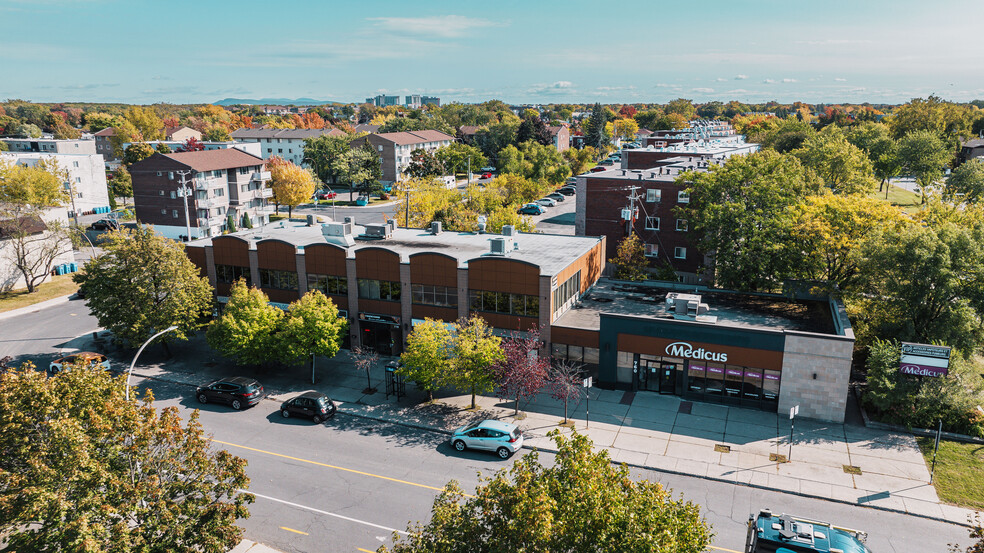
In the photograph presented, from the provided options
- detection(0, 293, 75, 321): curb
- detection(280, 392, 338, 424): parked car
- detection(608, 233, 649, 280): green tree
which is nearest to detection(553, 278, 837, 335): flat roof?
detection(608, 233, 649, 280): green tree

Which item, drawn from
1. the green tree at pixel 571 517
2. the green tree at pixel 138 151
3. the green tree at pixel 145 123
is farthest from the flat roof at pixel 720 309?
the green tree at pixel 145 123

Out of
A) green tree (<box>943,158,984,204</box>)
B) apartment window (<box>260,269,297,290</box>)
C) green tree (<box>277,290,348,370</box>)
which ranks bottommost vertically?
green tree (<box>277,290,348,370</box>)

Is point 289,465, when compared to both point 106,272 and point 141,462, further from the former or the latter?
point 106,272

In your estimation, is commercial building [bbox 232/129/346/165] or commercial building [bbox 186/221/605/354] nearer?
commercial building [bbox 186/221/605/354]

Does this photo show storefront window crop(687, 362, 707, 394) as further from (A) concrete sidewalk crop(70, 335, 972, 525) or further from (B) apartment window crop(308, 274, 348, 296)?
(B) apartment window crop(308, 274, 348, 296)

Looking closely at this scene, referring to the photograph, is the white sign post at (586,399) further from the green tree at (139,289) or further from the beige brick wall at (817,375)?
the green tree at (139,289)
